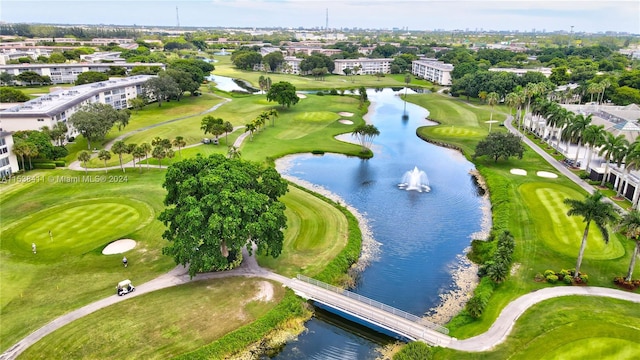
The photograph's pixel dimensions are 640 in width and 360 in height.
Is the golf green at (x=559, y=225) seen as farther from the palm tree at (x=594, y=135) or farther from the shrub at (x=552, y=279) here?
the palm tree at (x=594, y=135)

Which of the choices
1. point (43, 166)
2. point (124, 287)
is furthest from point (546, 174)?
point (43, 166)

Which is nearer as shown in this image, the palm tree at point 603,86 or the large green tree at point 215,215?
the large green tree at point 215,215

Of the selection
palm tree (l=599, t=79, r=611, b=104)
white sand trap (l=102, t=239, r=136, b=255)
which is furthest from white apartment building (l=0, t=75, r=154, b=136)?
palm tree (l=599, t=79, r=611, b=104)

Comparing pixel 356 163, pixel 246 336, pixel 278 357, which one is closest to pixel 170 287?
pixel 246 336

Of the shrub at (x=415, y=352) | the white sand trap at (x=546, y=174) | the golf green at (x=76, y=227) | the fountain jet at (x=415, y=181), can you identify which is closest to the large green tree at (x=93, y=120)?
the golf green at (x=76, y=227)

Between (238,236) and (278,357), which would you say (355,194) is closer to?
(238,236)

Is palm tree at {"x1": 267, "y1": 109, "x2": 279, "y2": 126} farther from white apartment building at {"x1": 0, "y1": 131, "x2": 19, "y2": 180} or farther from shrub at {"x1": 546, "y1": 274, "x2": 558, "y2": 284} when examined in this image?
shrub at {"x1": 546, "y1": 274, "x2": 558, "y2": 284}
